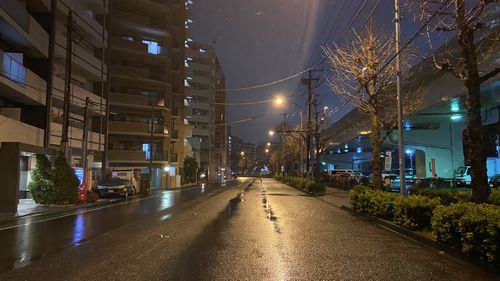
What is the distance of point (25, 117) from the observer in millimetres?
31531

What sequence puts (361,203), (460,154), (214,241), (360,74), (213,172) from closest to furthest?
1. (214,241)
2. (361,203)
3. (360,74)
4. (460,154)
5. (213,172)

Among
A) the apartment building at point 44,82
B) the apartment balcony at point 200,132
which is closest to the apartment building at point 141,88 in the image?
the apartment building at point 44,82

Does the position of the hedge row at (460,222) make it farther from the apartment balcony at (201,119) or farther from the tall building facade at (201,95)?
the apartment balcony at (201,119)

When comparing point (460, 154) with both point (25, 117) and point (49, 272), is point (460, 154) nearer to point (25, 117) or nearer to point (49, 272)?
point (25, 117)

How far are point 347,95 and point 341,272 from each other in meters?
15.1

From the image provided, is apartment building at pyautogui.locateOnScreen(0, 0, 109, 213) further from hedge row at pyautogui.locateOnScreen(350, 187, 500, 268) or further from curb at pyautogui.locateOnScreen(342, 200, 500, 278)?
hedge row at pyautogui.locateOnScreen(350, 187, 500, 268)

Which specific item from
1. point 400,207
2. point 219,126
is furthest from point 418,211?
point 219,126

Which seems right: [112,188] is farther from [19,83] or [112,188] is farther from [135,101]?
[135,101]

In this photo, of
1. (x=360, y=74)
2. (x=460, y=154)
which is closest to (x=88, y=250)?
(x=360, y=74)

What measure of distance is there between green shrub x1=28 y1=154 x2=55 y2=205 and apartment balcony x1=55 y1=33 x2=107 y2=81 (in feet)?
35.7

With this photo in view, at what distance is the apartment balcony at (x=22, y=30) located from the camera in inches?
966

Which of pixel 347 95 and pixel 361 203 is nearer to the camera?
pixel 361 203

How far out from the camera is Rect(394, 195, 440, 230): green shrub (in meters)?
12.9

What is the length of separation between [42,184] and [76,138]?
11.1 meters
